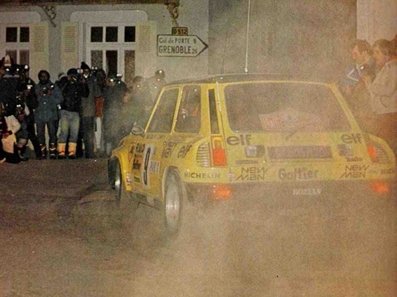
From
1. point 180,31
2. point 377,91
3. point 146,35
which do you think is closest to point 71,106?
point 180,31

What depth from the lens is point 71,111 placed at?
19.6 metres

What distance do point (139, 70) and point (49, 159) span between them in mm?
3703

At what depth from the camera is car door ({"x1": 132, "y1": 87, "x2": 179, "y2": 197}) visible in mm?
10262

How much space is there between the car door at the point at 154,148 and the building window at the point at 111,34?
38.5ft

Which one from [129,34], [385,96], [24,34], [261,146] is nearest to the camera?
[261,146]

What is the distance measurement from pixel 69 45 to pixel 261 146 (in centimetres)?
1425

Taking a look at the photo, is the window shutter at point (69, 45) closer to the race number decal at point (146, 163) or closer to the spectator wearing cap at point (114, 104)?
the spectator wearing cap at point (114, 104)

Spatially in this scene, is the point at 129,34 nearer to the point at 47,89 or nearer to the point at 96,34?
the point at 96,34

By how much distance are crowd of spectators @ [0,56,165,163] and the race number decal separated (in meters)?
8.17

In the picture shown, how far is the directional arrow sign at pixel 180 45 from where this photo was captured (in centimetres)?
1991

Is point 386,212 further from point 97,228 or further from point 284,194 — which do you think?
point 97,228

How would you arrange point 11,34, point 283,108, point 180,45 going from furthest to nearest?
1. point 11,34
2. point 180,45
3. point 283,108

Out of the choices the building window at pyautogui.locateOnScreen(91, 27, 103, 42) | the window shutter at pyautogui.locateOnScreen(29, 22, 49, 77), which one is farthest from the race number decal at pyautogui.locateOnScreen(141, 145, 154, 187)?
the window shutter at pyautogui.locateOnScreen(29, 22, 49, 77)

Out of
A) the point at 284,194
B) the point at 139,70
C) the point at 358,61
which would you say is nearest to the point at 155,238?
the point at 284,194
